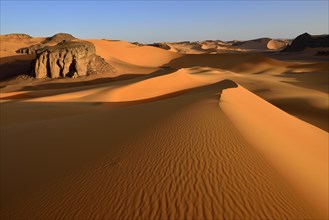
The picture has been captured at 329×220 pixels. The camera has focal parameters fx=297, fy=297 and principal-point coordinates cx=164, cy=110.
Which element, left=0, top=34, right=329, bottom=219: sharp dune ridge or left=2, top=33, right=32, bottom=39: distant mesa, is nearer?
left=0, top=34, right=329, bottom=219: sharp dune ridge

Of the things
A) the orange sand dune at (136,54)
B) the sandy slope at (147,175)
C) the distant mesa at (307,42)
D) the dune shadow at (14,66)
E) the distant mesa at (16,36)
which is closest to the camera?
the sandy slope at (147,175)

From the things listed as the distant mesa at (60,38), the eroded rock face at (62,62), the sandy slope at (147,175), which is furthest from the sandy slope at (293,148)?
the distant mesa at (60,38)

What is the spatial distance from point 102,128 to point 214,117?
2.94m

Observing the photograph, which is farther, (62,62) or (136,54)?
(136,54)

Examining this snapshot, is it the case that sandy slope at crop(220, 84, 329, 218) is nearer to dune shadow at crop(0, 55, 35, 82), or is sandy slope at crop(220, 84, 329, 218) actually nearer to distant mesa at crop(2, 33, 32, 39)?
dune shadow at crop(0, 55, 35, 82)

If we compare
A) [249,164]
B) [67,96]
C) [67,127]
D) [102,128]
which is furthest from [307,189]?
[67,96]

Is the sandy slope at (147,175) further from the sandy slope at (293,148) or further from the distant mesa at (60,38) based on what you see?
the distant mesa at (60,38)

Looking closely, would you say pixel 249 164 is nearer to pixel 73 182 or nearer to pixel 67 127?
pixel 73 182

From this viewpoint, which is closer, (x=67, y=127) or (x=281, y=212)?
(x=281, y=212)

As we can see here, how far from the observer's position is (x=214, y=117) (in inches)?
303

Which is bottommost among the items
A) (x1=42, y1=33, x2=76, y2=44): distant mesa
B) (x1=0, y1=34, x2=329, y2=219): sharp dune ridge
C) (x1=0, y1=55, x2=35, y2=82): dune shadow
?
(x1=0, y1=55, x2=35, y2=82): dune shadow

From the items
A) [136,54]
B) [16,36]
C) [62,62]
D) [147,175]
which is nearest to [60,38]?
[16,36]

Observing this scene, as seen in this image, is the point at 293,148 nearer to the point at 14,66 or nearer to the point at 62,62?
the point at 62,62

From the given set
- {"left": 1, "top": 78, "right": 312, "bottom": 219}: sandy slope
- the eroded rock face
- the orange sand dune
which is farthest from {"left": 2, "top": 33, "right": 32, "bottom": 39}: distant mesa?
{"left": 1, "top": 78, "right": 312, "bottom": 219}: sandy slope
